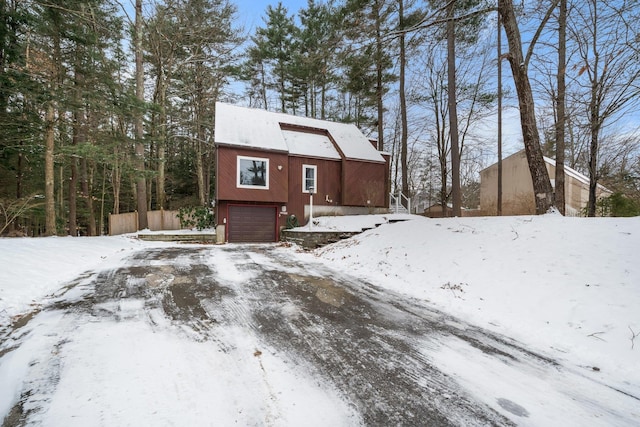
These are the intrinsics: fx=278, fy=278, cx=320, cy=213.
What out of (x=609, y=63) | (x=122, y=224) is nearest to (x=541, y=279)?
(x=609, y=63)

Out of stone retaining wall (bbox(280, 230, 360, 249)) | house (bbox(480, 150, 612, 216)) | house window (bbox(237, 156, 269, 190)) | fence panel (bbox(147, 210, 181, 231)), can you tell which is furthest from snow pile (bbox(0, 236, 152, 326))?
house (bbox(480, 150, 612, 216))

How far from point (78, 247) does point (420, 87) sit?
56.0ft

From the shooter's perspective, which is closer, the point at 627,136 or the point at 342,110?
the point at 627,136

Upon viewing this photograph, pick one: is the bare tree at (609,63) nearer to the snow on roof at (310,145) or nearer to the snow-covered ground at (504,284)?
the snow-covered ground at (504,284)

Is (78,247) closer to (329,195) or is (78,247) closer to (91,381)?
(91,381)

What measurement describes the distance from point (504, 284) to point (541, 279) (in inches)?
17.0

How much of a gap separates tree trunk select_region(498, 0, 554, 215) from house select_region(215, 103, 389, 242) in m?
7.26

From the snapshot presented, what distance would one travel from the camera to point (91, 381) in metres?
1.82

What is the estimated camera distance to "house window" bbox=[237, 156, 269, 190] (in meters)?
12.8

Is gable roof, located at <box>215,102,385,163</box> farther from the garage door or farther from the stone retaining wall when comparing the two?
the stone retaining wall

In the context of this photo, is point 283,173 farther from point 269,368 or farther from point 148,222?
point 269,368

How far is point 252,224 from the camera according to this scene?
43.5 feet

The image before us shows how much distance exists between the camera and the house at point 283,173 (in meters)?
12.7

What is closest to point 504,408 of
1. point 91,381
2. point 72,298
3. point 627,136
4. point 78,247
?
point 91,381
